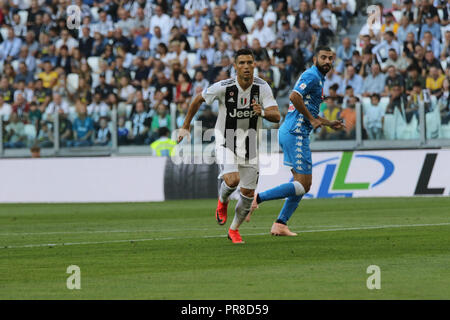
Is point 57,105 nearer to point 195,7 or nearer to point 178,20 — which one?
point 178,20

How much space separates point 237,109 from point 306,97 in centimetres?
120

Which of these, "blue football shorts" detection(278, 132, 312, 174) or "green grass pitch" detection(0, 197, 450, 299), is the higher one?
"blue football shorts" detection(278, 132, 312, 174)

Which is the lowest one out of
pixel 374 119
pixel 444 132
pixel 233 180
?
pixel 444 132

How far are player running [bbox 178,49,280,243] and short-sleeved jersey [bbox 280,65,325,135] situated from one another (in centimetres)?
71

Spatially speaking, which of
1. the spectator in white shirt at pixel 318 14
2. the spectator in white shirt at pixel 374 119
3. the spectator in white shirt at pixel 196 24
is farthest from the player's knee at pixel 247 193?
the spectator in white shirt at pixel 196 24

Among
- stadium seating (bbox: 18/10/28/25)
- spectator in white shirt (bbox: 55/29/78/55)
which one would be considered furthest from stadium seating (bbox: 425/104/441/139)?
stadium seating (bbox: 18/10/28/25)

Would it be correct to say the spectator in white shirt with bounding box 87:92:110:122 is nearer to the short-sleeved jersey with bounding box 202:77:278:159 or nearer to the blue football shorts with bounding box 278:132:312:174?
the blue football shorts with bounding box 278:132:312:174

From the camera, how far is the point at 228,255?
10.3 m

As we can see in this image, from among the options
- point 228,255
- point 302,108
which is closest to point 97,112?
point 302,108

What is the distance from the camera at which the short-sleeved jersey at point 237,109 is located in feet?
38.1

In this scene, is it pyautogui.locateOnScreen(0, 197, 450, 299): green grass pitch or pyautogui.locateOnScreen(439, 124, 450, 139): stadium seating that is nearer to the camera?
pyautogui.locateOnScreen(0, 197, 450, 299): green grass pitch

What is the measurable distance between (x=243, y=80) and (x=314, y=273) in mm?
3579

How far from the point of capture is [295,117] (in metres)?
12.5

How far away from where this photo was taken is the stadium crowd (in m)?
22.1
